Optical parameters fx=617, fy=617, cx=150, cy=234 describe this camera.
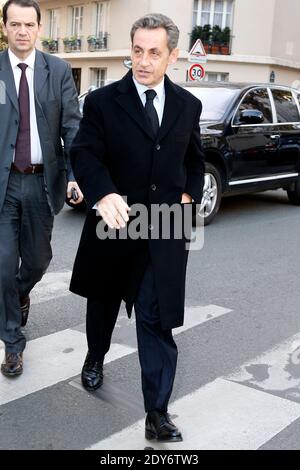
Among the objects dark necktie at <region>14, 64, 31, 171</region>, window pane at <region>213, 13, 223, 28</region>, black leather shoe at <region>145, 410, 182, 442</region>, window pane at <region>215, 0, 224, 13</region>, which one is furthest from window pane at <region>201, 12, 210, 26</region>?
black leather shoe at <region>145, 410, 182, 442</region>

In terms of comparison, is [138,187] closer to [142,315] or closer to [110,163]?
[110,163]

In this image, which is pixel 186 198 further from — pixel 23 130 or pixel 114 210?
pixel 23 130

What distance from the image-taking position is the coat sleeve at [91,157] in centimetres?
282

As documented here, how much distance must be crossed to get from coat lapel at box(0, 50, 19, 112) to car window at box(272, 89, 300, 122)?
630cm

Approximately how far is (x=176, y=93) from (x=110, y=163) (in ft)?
1.55

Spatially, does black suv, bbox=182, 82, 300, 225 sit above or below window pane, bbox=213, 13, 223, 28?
below

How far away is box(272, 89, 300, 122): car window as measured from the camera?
366 inches

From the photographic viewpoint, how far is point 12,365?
3.62 metres

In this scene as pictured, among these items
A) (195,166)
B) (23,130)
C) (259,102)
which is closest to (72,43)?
(259,102)

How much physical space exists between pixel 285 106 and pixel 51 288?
5.68 meters

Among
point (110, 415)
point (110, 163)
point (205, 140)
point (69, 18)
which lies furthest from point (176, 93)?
point (69, 18)

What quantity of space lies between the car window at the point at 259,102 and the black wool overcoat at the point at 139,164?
5.67 metres

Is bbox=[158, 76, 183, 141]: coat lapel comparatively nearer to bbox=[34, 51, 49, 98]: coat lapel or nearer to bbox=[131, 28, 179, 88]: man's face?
bbox=[131, 28, 179, 88]: man's face

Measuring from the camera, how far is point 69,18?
114 feet
